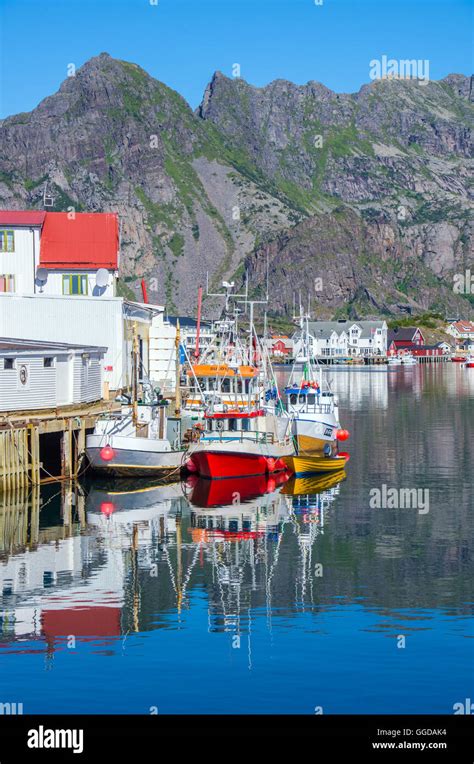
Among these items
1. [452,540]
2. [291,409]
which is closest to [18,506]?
[452,540]

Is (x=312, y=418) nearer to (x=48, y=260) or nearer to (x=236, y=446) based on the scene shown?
(x=236, y=446)

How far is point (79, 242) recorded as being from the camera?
264 feet

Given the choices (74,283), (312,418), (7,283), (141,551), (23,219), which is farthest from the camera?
(23,219)

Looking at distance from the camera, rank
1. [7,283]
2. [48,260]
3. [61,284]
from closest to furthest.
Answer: [7,283] < [48,260] < [61,284]

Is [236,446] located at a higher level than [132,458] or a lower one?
higher

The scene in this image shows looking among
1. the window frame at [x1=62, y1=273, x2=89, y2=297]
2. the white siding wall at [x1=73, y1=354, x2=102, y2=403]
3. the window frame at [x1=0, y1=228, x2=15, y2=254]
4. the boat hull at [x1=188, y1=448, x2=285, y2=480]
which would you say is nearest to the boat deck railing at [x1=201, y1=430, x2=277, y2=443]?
the boat hull at [x1=188, y1=448, x2=285, y2=480]

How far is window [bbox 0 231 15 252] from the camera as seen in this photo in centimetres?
7938

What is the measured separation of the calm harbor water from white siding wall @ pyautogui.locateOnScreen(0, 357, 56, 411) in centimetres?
511

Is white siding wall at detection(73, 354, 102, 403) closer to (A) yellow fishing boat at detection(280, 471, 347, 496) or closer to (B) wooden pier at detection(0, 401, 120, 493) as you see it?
(B) wooden pier at detection(0, 401, 120, 493)

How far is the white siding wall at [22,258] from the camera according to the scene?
79000 millimetres

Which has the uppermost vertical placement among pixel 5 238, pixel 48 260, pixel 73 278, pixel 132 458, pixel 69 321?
pixel 5 238

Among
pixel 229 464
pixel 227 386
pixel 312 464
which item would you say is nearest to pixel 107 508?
pixel 229 464

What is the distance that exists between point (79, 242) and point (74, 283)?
3.32m

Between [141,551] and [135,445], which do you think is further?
[135,445]
